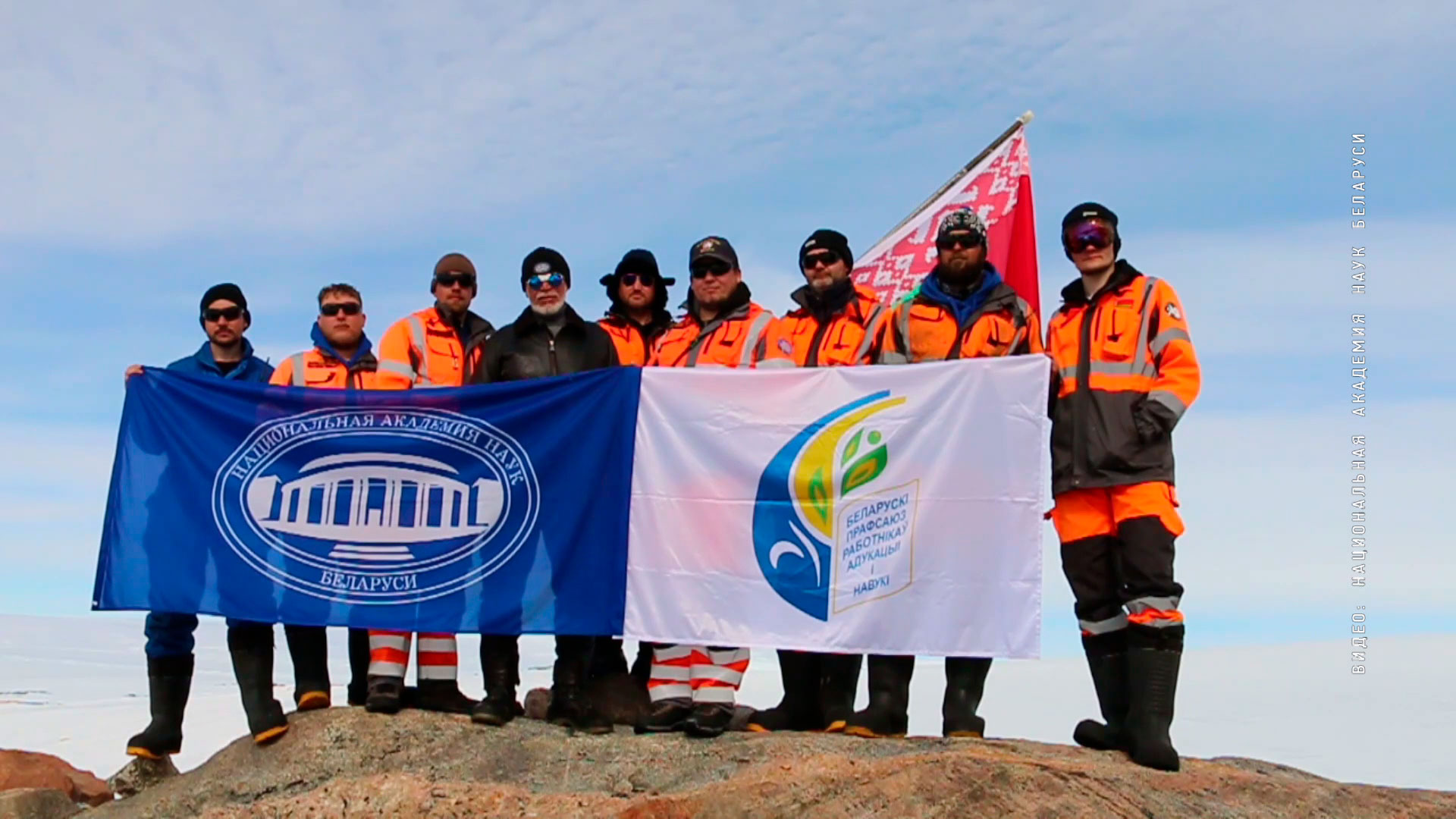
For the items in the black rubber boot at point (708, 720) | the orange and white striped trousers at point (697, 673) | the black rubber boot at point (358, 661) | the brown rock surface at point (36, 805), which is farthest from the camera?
the black rubber boot at point (358, 661)

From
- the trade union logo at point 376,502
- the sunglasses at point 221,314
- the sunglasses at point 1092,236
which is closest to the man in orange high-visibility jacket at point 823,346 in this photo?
the sunglasses at point 1092,236

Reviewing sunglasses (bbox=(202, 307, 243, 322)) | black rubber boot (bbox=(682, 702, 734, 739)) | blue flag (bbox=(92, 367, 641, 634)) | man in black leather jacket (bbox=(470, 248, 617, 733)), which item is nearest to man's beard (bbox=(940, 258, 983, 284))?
blue flag (bbox=(92, 367, 641, 634))

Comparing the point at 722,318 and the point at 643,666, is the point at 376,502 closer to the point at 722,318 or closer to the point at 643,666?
the point at 643,666

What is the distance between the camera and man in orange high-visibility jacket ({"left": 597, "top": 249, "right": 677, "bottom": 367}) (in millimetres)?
8047

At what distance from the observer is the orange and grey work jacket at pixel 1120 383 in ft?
20.9

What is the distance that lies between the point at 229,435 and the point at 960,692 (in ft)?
13.6

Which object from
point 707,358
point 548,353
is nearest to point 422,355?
point 548,353

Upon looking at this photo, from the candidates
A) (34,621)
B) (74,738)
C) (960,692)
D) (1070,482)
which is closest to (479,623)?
(960,692)

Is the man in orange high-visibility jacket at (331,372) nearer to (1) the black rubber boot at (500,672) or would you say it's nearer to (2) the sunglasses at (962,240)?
(1) the black rubber boot at (500,672)

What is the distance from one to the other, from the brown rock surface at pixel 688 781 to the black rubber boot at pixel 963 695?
0.61 feet

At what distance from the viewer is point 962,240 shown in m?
6.86

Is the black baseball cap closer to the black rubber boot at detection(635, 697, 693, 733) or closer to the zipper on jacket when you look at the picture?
the zipper on jacket

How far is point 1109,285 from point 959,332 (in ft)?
2.60

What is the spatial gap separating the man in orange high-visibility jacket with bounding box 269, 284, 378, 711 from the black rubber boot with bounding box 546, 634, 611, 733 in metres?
1.11
